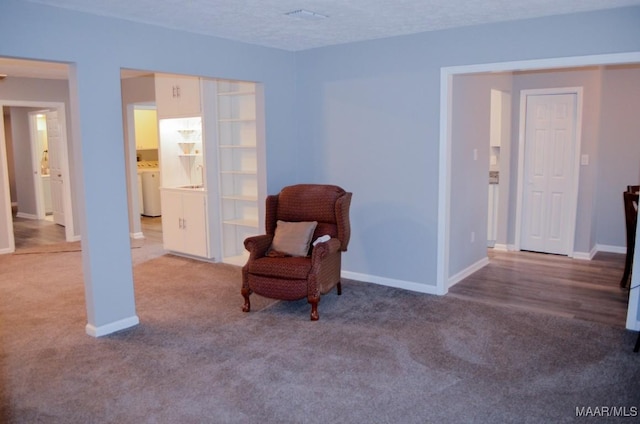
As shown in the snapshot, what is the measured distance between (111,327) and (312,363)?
1.61 meters

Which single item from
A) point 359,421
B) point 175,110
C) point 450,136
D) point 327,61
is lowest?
point 359,421

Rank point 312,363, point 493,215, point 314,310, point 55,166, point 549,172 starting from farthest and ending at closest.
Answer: point 55,166, point 493,215, point 549,172, point 314,310, point 312,363

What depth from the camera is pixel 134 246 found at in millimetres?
6965

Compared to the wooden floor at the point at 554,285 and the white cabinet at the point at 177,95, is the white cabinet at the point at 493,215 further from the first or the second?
the white cabinet at the point at 177,95

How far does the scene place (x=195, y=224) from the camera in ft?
19.8

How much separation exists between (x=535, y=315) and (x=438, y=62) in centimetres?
225

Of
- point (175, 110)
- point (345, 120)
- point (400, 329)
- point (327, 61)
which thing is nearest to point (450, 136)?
point (345, 120)

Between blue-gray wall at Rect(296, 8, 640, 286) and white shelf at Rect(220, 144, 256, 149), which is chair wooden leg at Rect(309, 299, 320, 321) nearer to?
blue-gray wall at Rect(296, 8, 640, 286)

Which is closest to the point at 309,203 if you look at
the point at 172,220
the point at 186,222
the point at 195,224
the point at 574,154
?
the point at 195,224

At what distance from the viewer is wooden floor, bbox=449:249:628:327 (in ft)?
14.1

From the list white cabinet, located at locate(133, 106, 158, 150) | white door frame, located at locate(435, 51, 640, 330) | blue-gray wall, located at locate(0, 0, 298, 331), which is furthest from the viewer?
white cabinet, located at locate(133, 106, 158, 150)

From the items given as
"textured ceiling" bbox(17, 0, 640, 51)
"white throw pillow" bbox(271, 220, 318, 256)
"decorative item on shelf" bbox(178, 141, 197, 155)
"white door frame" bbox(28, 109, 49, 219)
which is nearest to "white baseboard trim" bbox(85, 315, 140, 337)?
"white throw pillow" bbox(271, 220, 318, 256)

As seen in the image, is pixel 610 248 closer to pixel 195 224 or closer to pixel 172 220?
pixel 195 224

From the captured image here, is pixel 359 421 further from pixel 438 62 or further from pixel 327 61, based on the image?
pixel 327 61
